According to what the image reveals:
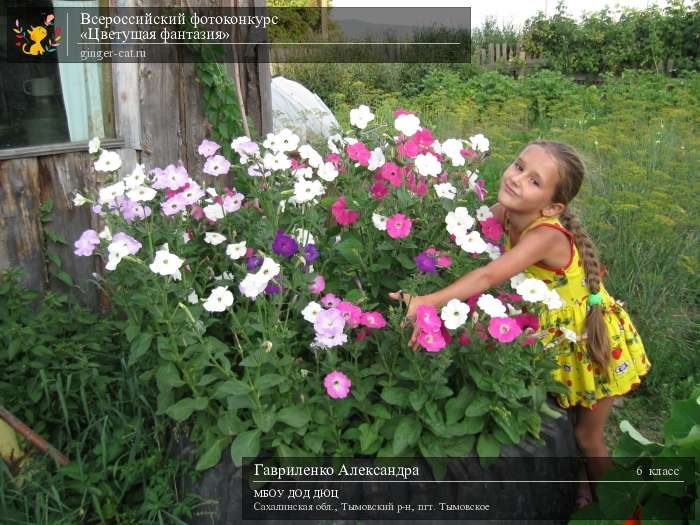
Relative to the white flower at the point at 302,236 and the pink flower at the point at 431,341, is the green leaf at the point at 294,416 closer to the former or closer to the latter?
the pink flower at the point at 431,341

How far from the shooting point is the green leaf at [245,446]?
6.41 ft

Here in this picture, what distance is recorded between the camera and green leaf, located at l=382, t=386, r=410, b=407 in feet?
6.61

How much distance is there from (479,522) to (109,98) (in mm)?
2419

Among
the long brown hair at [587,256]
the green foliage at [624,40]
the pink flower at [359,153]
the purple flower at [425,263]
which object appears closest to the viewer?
the purple flower at [425,263]

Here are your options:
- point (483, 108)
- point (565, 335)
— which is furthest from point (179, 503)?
point (483, 108)

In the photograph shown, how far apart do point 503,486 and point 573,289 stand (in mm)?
716

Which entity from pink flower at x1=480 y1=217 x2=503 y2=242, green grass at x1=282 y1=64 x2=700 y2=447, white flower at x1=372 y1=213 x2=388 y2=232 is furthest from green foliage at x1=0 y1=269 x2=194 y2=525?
green grass at x1=282 y1=64 x2=700 y2=447

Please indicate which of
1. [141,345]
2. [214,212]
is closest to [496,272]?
[214,212]

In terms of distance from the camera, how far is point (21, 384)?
2.65 m

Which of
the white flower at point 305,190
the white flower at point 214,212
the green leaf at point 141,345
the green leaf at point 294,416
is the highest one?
the white flower at point 305,190

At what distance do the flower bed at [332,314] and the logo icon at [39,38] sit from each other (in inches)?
38.5

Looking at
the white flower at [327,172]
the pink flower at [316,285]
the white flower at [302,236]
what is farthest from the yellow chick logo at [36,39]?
the pink flower at [316,285]

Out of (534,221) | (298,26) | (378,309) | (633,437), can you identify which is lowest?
(633,437)

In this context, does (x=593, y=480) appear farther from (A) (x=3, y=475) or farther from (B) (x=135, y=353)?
(A) (x=3, y=475)
